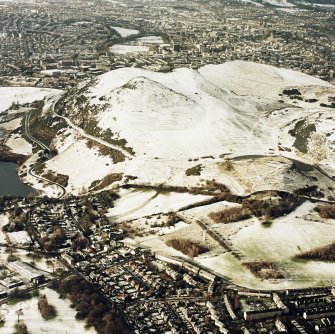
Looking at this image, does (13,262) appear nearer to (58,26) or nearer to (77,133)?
(77,133)

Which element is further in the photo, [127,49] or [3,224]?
[127,49]

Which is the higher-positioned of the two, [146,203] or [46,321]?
[46,321]

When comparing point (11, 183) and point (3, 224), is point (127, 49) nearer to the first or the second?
point (11, 183)

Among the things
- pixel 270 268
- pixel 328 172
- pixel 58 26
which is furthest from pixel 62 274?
pixel 58 26

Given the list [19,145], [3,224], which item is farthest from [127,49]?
[3,224]

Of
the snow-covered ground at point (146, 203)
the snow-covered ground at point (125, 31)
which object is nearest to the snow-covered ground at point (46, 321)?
the snow-covered ground at point (146, 203)

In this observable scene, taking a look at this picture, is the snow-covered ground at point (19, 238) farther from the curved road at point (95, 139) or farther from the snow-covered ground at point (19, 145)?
the snow-covered ground at point (19, 145)
